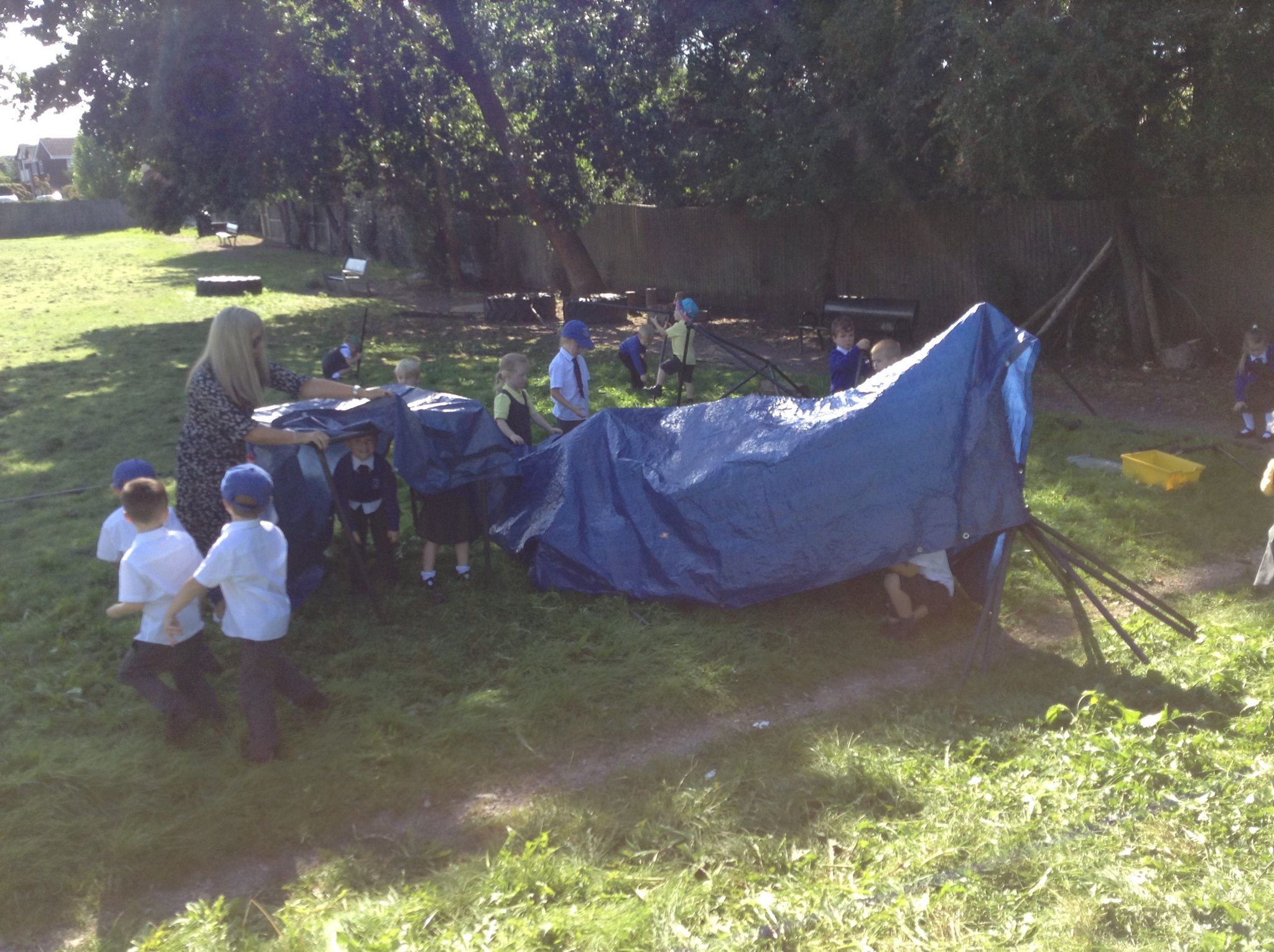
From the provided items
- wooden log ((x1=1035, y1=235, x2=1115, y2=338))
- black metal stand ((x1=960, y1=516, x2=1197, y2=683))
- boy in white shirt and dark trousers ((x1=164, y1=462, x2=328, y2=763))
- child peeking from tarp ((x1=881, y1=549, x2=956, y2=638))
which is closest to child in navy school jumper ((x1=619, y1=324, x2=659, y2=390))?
wooden log ((x1=1035, y1=235, x2=1115, y2=338))

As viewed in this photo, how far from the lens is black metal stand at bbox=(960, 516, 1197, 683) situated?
498cm

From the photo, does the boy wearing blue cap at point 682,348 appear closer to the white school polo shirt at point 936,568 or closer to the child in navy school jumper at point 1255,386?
the child in navy school jumper at point 1255,386

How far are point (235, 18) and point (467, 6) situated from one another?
3856mm

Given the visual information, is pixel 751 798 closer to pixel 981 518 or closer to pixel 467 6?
pixel 981 518

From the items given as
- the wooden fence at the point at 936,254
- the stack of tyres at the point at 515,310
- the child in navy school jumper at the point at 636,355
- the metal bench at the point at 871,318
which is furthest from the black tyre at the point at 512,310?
the child in navy school jumper at the point at 636,355

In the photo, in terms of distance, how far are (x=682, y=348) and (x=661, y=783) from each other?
23.3 ft

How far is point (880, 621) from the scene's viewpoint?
18.5 feet

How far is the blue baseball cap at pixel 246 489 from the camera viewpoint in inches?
161

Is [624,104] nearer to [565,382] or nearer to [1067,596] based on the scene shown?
[565,382]

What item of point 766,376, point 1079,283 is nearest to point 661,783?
point 766,376

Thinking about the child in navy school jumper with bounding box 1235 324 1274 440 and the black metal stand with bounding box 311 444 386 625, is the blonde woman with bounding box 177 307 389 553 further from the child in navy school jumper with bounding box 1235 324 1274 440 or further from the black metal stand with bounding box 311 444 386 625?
the child in navy school jumper with bounding box 1235 324 1274 440

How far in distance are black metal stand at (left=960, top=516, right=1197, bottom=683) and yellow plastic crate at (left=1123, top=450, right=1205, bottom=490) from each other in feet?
8.23

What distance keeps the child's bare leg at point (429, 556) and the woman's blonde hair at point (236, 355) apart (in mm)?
1403

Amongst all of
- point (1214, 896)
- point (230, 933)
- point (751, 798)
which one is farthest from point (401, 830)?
point (1214, 896)
